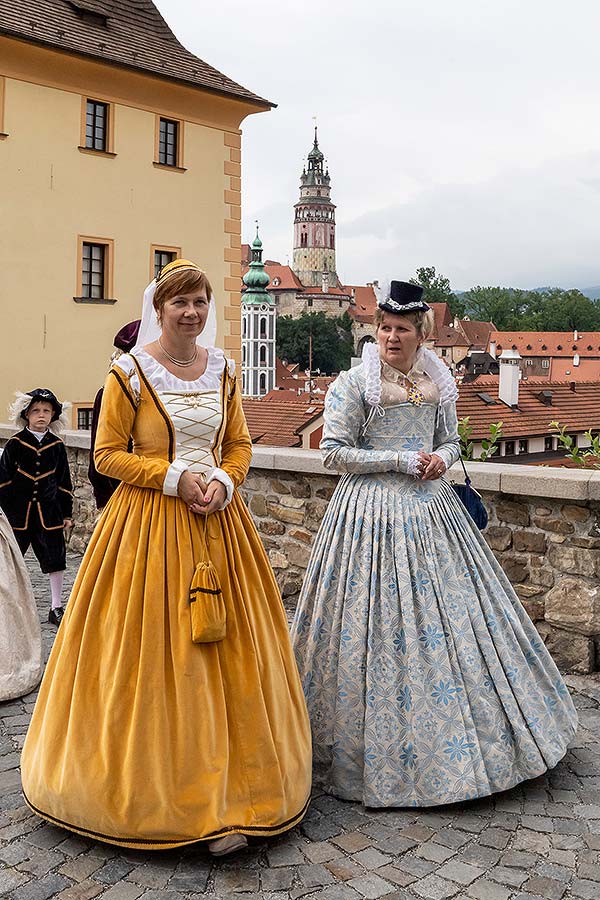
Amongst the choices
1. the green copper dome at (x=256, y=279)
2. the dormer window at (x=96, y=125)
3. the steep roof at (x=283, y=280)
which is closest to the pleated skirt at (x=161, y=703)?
the dormer window at (x=96, y=125)

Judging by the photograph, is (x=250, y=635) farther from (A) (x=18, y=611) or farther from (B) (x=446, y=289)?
(B) (x=446, y=289)

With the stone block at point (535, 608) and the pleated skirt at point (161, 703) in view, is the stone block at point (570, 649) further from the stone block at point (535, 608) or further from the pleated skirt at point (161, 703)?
the pleated skirt at point (161, 703)

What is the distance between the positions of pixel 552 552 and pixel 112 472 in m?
2.61

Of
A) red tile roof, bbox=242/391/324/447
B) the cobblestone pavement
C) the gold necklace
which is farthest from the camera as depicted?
red tile roof, bbox=242/391/324/447

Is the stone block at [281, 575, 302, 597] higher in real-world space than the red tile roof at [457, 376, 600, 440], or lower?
lower

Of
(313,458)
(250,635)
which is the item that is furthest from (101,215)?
(250,635)

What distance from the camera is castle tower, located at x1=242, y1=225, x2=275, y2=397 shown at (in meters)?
103

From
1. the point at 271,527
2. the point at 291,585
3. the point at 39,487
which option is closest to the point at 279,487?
the point at 271,527

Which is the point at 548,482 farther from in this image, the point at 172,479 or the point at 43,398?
the point at 43,398

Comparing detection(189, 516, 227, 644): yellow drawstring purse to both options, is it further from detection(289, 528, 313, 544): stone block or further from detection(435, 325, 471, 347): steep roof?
detection(435, 325, 471, 347): steep roof

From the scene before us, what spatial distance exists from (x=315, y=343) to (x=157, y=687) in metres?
114

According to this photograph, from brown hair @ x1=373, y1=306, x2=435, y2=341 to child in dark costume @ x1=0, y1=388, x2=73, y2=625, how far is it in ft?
10.2

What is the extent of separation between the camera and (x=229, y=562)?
318 cm

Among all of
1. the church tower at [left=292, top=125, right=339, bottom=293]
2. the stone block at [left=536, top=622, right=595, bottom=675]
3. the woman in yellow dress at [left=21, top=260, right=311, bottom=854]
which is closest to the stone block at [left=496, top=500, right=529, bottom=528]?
the stone block at [left=536, top=622, right=595, bottom=675]
